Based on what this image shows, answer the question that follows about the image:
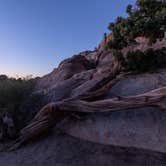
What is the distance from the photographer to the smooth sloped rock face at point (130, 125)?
184 inches

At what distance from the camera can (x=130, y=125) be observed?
202 inches

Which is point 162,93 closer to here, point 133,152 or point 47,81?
point 133,152

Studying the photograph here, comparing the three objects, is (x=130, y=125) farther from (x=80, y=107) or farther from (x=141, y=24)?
(x=141, y=24)

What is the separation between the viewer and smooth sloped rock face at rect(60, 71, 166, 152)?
15.3 ft

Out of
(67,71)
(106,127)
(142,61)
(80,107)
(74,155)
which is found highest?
(67,71)

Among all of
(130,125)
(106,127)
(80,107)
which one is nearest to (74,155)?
(106,127)

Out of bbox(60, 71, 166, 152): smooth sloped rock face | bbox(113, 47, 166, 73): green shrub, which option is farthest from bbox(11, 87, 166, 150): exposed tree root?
bbox(113, 47, 166, 73): green shrub

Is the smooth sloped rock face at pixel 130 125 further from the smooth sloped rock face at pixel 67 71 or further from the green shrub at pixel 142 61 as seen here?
the smooth sloped rock face at pixel 67 71

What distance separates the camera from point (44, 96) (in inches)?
348

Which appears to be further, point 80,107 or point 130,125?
point 80,107

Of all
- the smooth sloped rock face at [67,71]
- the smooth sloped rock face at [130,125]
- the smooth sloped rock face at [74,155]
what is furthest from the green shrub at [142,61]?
the smooth sloped rock face at [67,71]

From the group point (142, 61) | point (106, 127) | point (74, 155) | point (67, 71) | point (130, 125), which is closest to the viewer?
point (130, 125)

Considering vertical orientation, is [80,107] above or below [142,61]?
below

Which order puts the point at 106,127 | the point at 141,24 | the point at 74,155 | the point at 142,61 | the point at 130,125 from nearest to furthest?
the point at 130,125 → the point at 74,155 → the point at 106,127 → the point at 141,24 → the point at 142,61
